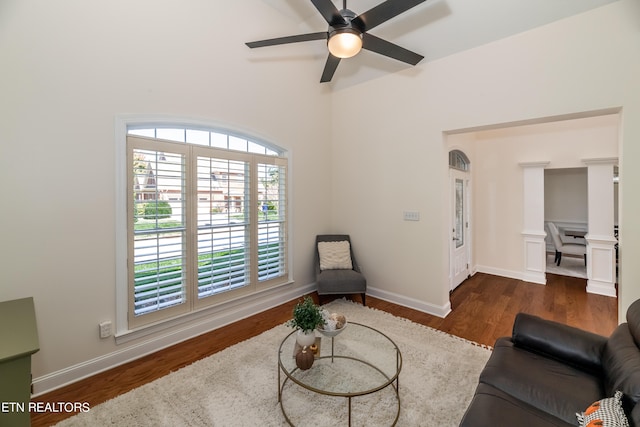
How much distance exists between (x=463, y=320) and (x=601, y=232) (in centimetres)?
304

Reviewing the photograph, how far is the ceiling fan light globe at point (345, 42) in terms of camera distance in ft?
7.14

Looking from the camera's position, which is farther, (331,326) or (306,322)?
(331,326)

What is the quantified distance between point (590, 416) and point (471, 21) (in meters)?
3.43

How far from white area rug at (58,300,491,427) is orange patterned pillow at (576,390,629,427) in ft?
2.79

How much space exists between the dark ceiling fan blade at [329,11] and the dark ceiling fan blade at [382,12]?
0.41ft

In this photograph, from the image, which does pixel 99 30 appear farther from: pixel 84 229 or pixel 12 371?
pixel 12 371

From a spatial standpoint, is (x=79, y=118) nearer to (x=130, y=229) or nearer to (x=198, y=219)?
(x=130, y=229)

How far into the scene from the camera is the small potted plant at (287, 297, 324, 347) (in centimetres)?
193

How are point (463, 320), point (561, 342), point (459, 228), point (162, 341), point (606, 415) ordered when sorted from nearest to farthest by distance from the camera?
point (606, 415) → point (561, 342) → point (162, 341) → point (463, 320) → point (459, 228)

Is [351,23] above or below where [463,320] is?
above

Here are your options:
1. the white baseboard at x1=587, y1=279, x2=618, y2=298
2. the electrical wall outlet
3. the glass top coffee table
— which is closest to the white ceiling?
the glass top coffee table

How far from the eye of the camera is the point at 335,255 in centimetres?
407

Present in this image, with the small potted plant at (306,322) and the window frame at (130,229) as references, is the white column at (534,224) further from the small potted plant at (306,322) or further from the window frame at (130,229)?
the small potted plant at (306,322)

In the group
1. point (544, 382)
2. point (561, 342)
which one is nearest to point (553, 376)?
point (544, 382)
